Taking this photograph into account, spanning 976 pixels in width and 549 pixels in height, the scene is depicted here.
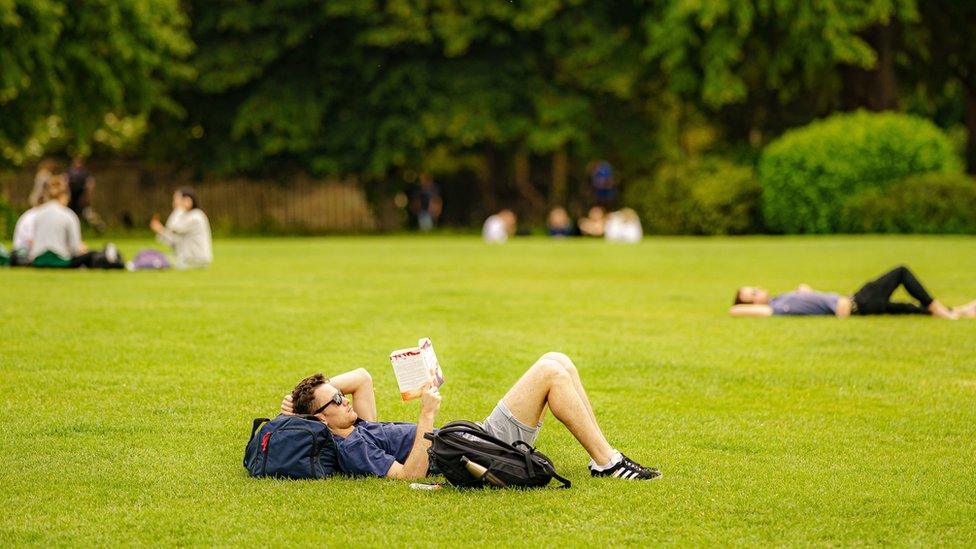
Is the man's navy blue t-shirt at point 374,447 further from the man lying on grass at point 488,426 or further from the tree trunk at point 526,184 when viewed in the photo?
the tree trunk at point 526,184

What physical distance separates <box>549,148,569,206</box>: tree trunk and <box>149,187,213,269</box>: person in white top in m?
24.6

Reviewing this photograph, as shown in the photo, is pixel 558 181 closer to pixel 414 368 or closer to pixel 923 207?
pixel 923 207

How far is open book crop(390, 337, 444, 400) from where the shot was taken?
7.54 meters

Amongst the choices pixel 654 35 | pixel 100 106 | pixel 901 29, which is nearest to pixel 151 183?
pixel 100 106

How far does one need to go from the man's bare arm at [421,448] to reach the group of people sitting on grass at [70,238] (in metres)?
14.8

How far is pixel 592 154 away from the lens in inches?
1719

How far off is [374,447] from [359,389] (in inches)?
21.6


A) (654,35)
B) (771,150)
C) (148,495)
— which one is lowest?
(148,495)

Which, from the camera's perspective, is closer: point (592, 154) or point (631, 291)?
point (631, 291)

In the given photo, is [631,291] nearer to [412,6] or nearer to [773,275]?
[773,275]

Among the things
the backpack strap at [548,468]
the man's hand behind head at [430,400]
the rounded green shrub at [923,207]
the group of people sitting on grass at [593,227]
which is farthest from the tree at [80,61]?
the backpack strap at [548,468]

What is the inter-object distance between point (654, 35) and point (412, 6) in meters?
7.94

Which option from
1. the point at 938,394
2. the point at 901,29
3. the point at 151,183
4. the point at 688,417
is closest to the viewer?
the point at 688,417

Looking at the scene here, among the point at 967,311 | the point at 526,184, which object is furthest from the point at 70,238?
the point at 526,184
